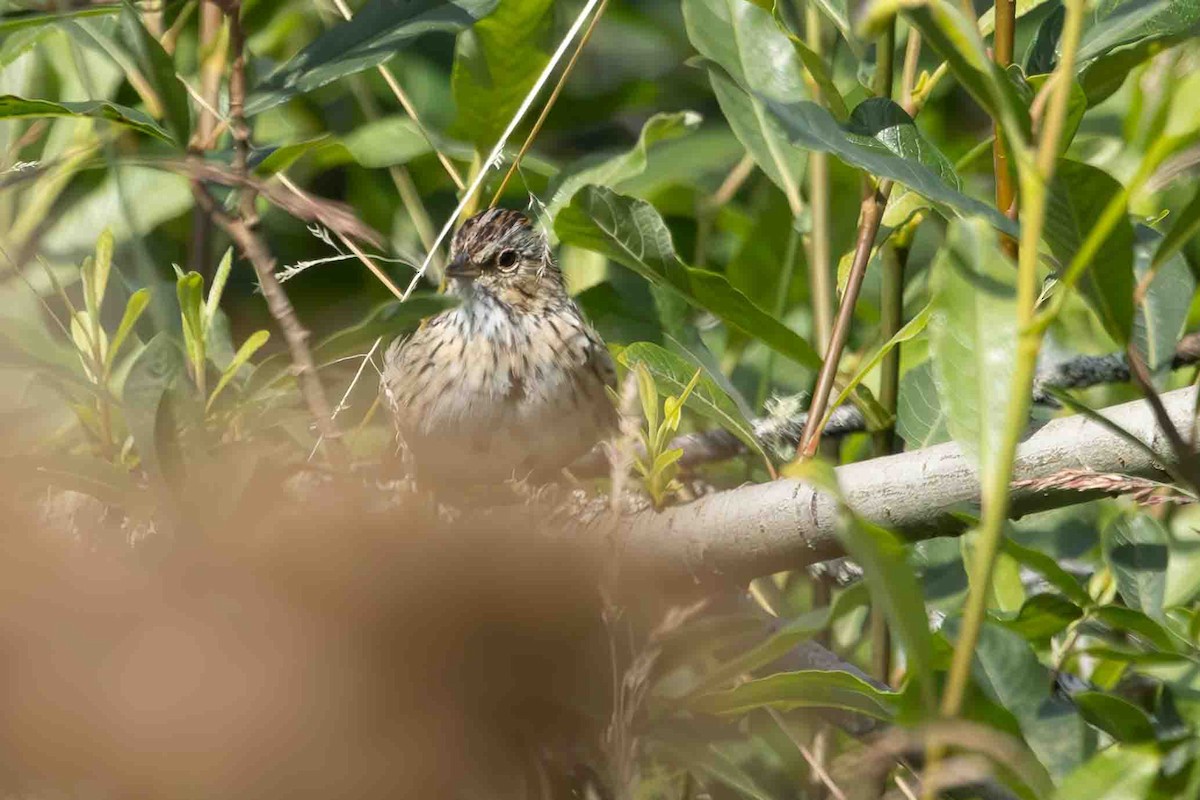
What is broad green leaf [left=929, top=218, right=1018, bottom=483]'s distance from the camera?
130cm

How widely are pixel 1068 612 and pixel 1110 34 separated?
81 cm

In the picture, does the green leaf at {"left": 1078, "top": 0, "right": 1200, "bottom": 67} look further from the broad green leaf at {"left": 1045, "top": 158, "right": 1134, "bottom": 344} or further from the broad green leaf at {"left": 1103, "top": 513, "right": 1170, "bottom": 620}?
the broad green leaf at {"left": 1103, "top": 513, "right": 1170, "bottom": 620}

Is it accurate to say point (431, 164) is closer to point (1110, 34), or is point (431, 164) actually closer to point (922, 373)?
point (922, 373)

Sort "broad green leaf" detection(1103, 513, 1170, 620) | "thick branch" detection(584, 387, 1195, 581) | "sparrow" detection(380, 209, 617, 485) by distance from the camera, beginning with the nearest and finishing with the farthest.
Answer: "thick branch" detection(584, 387, 1195, 581) → "broad green leaf" detection(1103, 513, 1170, 620) → "sparrow" detection(380, 209, 617, 485)

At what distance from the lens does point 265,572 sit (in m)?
1.39

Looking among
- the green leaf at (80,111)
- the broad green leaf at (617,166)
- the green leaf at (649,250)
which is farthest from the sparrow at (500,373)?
the green leaf at (80,111)

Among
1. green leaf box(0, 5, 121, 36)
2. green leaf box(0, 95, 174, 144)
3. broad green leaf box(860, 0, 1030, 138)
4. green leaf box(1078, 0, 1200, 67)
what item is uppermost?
green leaf box(0, 5, 121, 36)

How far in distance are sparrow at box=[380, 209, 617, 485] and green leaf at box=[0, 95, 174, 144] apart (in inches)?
48.3

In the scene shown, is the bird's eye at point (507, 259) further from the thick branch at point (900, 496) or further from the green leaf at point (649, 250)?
the thick branch at point (900, 496)

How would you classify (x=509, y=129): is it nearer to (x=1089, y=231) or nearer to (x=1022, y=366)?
(x=1089, y=231)

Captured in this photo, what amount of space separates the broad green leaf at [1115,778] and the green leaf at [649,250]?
0.95 m

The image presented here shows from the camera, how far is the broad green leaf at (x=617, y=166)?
2.89m

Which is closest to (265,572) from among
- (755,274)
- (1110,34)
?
(1110,34)

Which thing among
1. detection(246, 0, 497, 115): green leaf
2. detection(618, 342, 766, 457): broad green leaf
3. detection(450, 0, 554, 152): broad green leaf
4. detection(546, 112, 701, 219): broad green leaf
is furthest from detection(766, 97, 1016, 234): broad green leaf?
detection(450, 0, 554, 152): broad green leaf
